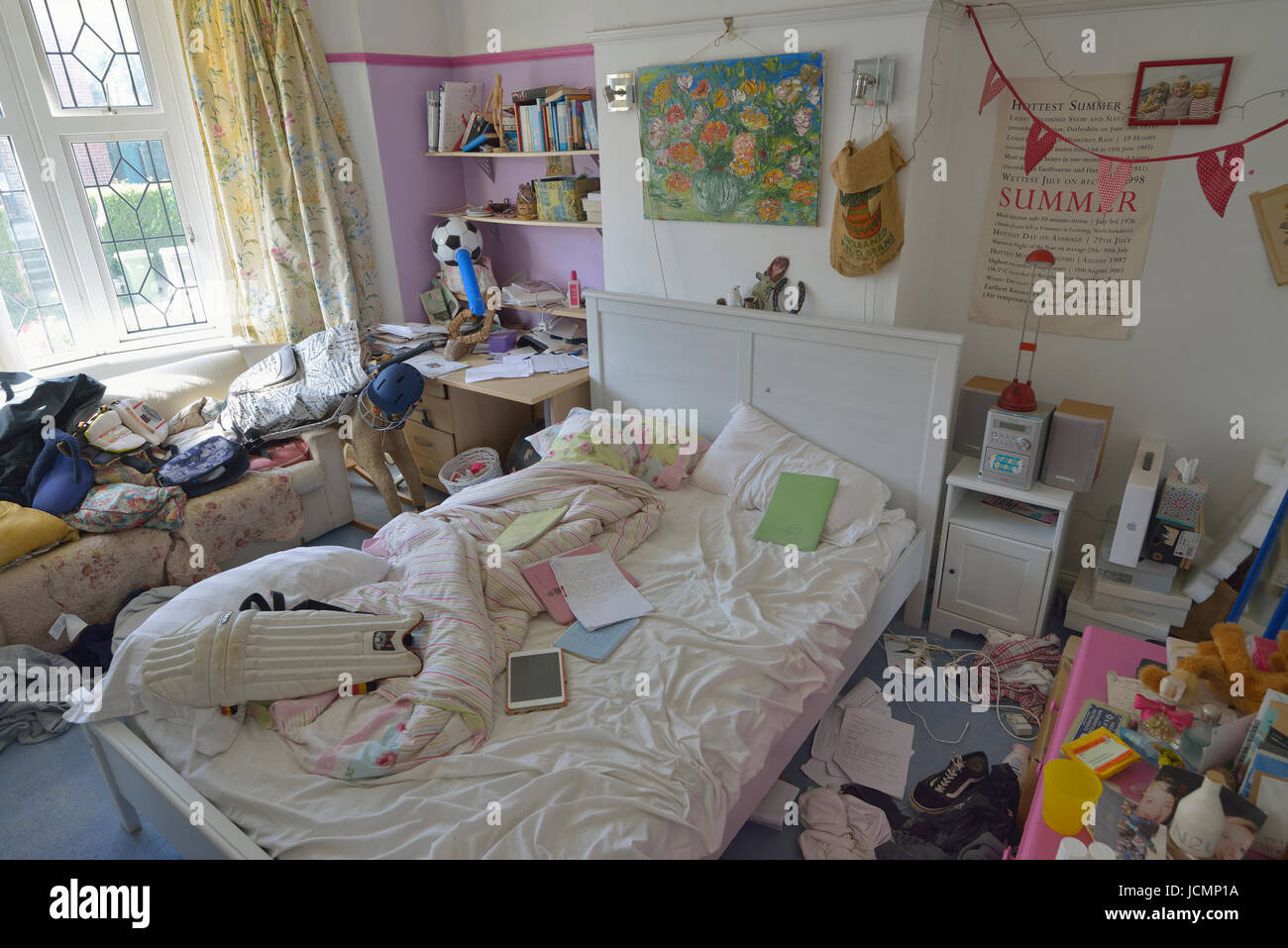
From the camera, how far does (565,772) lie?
1583 millimetres

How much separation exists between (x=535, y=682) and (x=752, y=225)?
1.87 meters

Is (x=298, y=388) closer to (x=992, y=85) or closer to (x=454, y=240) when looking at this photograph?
(x=454, y=240)

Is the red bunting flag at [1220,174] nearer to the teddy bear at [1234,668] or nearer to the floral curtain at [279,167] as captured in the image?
the teddy bear at [1234,668]

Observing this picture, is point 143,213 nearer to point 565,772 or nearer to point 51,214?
point 51,214

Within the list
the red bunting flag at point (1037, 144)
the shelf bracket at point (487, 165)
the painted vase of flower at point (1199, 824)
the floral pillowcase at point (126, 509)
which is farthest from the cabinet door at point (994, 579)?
the shelf bracket at point (487, 165)

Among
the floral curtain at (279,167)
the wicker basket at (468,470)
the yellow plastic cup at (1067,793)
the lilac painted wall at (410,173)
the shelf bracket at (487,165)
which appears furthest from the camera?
the shelf bracket at (487,165)

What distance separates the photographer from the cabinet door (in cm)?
247

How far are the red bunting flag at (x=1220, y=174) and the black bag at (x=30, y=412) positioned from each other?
395cm

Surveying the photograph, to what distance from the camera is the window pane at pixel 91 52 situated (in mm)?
3369

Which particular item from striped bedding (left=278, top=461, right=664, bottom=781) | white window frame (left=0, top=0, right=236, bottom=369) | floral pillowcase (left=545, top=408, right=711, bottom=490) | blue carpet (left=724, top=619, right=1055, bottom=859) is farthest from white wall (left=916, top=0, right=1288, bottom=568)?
white window frame (left=0, top=0, right=236, bottom=369)

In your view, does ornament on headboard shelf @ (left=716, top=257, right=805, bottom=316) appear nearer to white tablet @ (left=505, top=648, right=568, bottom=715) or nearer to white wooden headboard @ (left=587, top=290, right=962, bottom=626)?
white wooden headboard @ (left=587, top=290, right=962, bottom=626)

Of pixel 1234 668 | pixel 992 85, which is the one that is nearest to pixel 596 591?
pixel 1234 668

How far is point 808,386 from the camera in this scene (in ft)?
9.21
